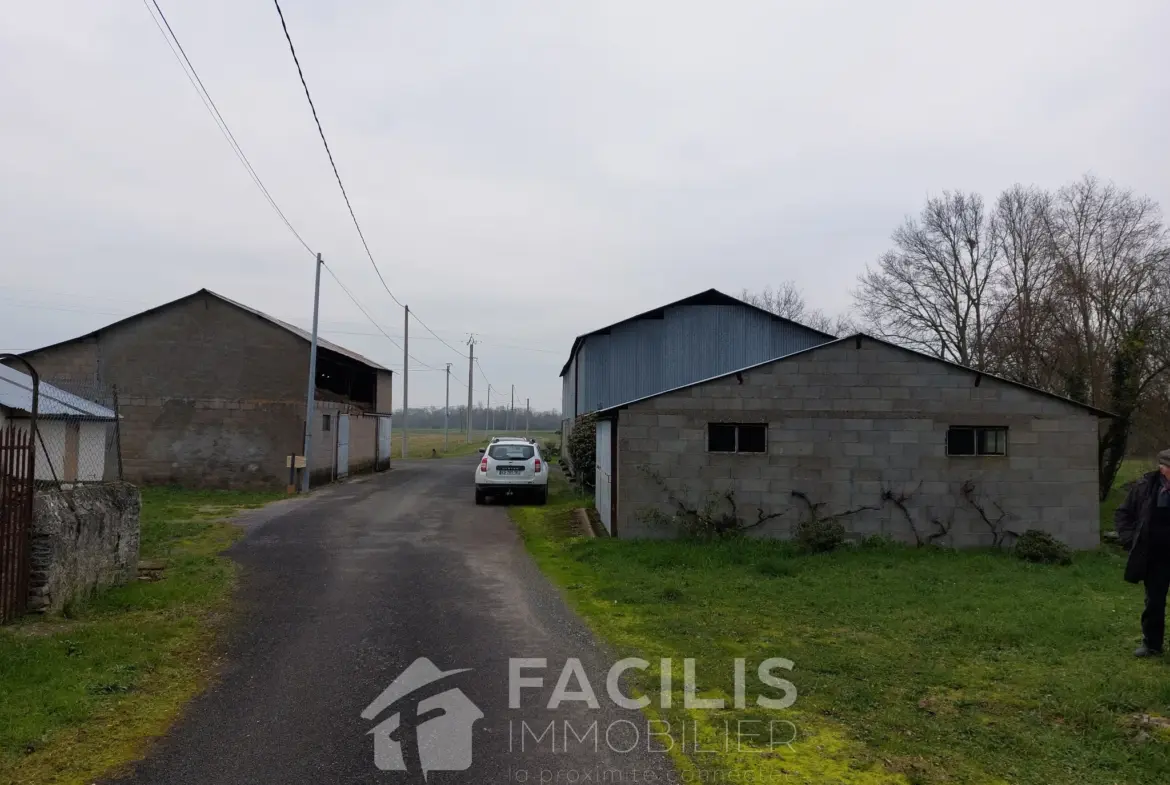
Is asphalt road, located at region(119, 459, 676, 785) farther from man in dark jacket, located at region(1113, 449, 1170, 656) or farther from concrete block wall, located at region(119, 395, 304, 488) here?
concrete block wall, located at region(119, 395, 304, 488)

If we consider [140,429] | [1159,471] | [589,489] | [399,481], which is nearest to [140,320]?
[140,429]

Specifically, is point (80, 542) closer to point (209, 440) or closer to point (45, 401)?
point (45, 401)

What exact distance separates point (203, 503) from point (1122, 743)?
737 inches

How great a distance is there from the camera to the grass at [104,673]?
14.5 ft

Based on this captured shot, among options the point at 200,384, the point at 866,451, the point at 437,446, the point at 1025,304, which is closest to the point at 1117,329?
the point at 1025,304

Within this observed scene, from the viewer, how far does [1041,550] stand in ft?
38.4

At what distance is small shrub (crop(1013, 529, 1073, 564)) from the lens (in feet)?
38.1

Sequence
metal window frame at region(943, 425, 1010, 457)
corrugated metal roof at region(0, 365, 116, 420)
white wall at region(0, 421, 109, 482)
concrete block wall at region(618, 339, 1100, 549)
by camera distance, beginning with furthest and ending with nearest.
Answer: white wall at region(0, 421, 109, 482)
metal window frame at region(943, 425, 1010, 457)
concrete block wall at region(618, 339, 1100, 549)
corrugated metal roof at region(0, 365, 116, 420)

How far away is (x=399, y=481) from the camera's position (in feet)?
84.0

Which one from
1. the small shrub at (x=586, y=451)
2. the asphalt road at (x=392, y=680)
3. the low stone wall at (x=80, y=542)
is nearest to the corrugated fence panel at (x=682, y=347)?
the small shrub at (x=586, y=451)

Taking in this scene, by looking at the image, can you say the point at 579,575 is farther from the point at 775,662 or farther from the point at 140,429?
the point at 140,429

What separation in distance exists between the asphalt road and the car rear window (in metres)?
6.57

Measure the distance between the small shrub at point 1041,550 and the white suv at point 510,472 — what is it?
10.1 metres

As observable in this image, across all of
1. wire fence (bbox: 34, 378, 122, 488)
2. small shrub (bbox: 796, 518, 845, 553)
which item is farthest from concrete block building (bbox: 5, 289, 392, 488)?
small shrub (bbox: 796, 518, 845, 553)
